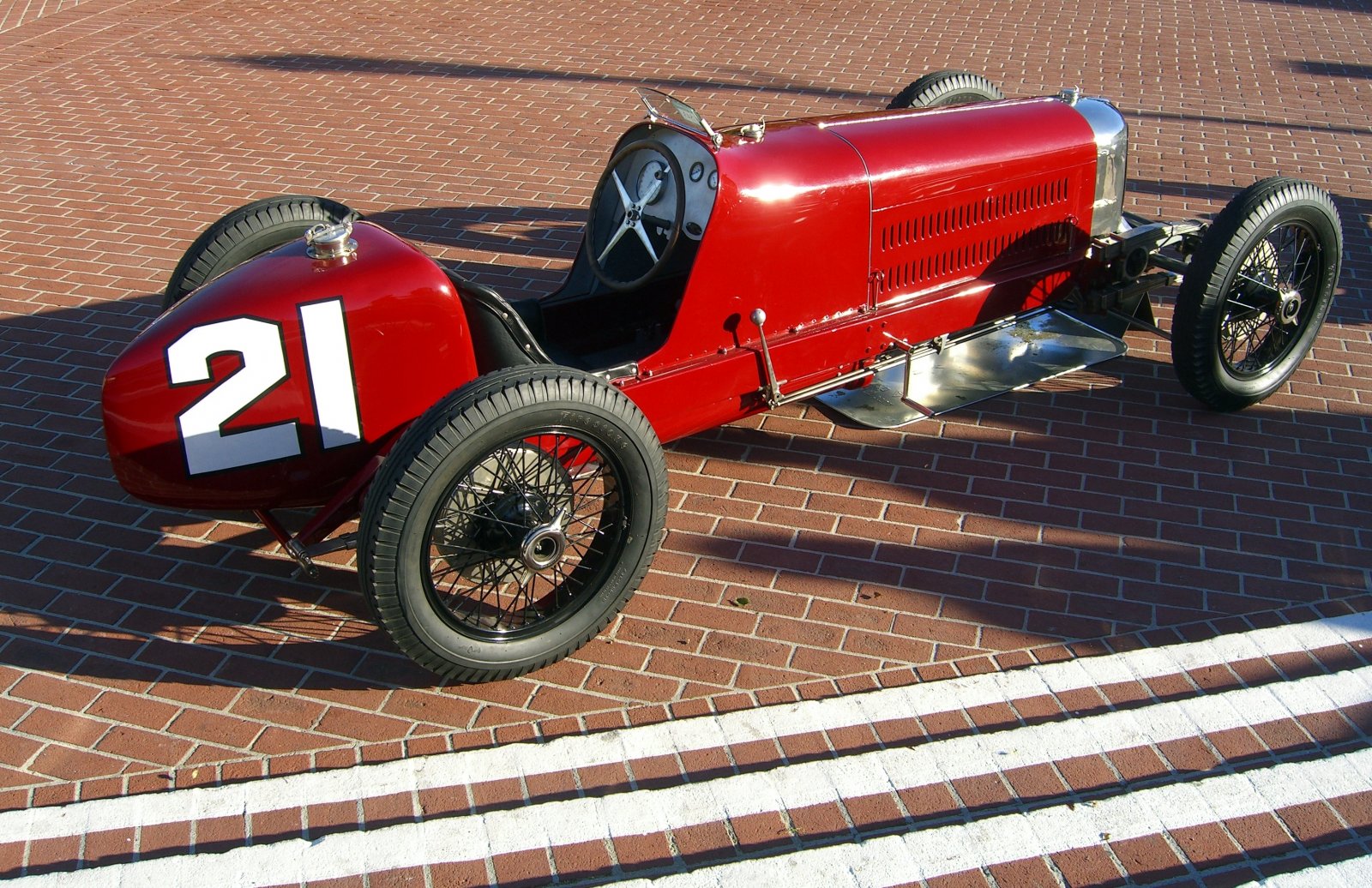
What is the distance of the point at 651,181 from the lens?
439 cm

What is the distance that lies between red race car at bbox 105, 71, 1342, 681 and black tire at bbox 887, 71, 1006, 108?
0.01m

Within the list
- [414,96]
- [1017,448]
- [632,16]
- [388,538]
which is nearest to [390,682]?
[388,538]

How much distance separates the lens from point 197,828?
3.11m

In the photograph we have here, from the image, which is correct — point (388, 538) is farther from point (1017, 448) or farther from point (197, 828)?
point (1017, 448)

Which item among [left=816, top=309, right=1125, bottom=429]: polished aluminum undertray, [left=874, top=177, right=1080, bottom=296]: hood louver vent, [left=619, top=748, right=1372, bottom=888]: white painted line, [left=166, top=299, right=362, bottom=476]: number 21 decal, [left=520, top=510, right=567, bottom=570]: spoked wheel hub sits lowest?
[left=619, top=748, right=1372, bottom=888]: white painted line

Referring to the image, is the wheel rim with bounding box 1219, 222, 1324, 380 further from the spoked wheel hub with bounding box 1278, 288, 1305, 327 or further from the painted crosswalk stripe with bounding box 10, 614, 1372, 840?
the painted crosswalk stripe with bounding box 10, 614, 1372, 840

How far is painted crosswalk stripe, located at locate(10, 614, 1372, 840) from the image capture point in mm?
3166

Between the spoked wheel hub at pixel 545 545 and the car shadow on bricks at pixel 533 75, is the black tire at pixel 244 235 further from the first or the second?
the car shadow on bricks at pixel 533 75

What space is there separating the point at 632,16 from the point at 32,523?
803 centimetres

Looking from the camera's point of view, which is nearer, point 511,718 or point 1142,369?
point 511,718

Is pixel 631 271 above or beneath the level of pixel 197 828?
above

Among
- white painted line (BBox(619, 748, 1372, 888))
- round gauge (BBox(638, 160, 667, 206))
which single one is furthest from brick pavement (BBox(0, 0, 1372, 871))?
round gauge (BBox(638, 160, 667, 206))

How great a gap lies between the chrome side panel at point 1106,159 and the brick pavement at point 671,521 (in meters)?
0.70

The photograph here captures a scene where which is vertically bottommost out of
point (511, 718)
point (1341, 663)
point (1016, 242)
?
point (1341, 663)
